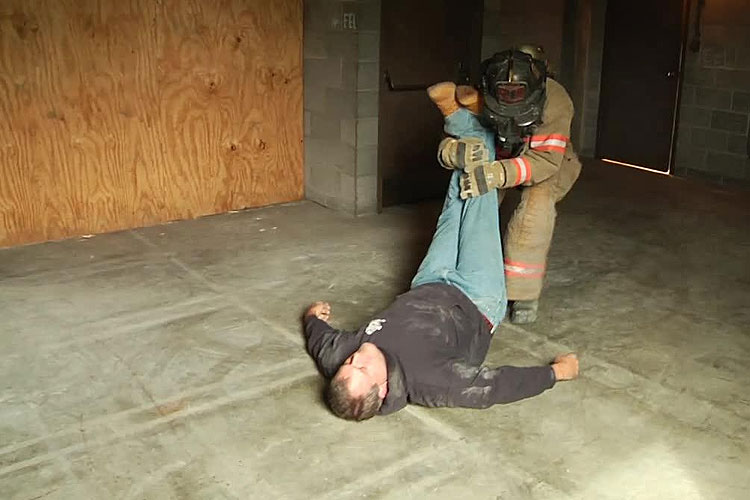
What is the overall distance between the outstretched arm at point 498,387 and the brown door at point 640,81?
4261 millimetres

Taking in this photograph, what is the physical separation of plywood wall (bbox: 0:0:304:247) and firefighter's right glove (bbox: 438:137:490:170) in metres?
2.05

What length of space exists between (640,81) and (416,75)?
2.30 meters

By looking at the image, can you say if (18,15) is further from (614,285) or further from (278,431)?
(614,285)

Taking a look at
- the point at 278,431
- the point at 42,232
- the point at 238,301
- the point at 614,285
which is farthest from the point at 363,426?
the point at 42,232

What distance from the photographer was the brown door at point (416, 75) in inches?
195

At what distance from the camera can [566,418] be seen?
266cm

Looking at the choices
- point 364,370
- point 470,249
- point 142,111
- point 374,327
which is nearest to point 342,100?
point 142,111

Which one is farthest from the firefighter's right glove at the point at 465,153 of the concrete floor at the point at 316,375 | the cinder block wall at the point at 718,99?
the cinder block wall at the point at 718,99

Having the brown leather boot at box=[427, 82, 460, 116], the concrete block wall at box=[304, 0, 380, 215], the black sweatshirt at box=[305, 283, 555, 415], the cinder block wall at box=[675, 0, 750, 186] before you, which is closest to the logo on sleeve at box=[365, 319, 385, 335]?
the black sweatshirt at box=[305, 283, 555, 415]

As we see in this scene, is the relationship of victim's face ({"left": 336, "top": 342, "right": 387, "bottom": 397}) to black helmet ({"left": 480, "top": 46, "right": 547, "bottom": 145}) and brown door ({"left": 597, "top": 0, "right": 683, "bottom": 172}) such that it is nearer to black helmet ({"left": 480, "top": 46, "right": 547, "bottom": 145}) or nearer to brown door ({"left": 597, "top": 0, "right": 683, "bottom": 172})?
black helmet ({"left": 480, "top": 46, "right": 547, "bottom": 145})

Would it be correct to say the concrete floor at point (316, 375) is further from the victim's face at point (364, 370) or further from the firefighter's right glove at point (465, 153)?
the firefighter's right glove at point (465, 153)

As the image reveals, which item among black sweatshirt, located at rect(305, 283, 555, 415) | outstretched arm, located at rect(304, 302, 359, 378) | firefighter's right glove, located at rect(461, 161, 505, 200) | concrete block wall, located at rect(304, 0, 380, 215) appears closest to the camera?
black sweatshirt, located at rect(305, 283, 555, 415)

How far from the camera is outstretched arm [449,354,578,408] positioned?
8.58 feet

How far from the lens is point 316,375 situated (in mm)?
2938
